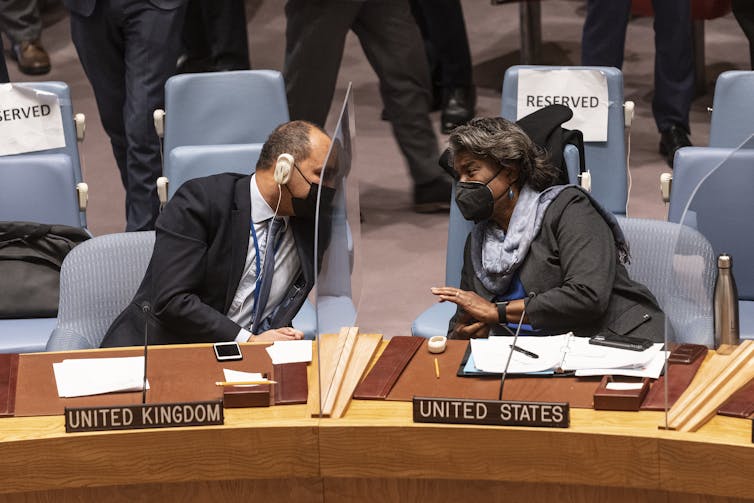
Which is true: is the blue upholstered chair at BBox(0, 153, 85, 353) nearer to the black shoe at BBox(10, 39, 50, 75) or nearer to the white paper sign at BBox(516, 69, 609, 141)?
the white paper sign at BBox(516, 69, 609, 141)

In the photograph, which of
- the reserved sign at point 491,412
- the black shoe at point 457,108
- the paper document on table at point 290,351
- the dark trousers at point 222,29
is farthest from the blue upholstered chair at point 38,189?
the black shoe at point 457,108

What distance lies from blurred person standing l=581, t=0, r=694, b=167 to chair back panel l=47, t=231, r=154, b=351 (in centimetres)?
292

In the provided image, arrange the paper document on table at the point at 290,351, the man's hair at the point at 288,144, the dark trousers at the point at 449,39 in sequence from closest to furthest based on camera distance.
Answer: the paper document on table at the point at 290,351
the man's hair at the point at 288,144
the dark trousers at the point at 449,39

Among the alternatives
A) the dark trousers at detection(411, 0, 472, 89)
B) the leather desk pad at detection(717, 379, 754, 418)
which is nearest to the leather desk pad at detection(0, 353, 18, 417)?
the leather desk pad at detection(717, 379, 754, 418)

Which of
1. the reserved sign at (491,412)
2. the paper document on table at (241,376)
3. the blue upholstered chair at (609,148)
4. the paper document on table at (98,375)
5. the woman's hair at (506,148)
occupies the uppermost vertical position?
the woman's hair at (506,148)

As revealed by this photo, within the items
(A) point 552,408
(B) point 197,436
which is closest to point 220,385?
(B) point 197,436

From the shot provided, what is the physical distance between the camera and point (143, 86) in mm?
5035

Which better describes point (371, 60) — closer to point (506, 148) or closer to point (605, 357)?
point (506, 148)

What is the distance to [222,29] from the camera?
675 cm

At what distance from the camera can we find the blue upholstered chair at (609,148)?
4387 millimetres

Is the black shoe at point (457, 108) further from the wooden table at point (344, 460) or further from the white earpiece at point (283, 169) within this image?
the wooden table at point (344, 460)

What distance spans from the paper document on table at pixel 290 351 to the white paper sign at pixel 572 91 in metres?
1.64

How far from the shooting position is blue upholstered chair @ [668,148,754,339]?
3.58m

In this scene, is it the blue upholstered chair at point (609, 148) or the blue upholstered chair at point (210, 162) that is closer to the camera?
the blue upholstered chair at point (210, 162)
